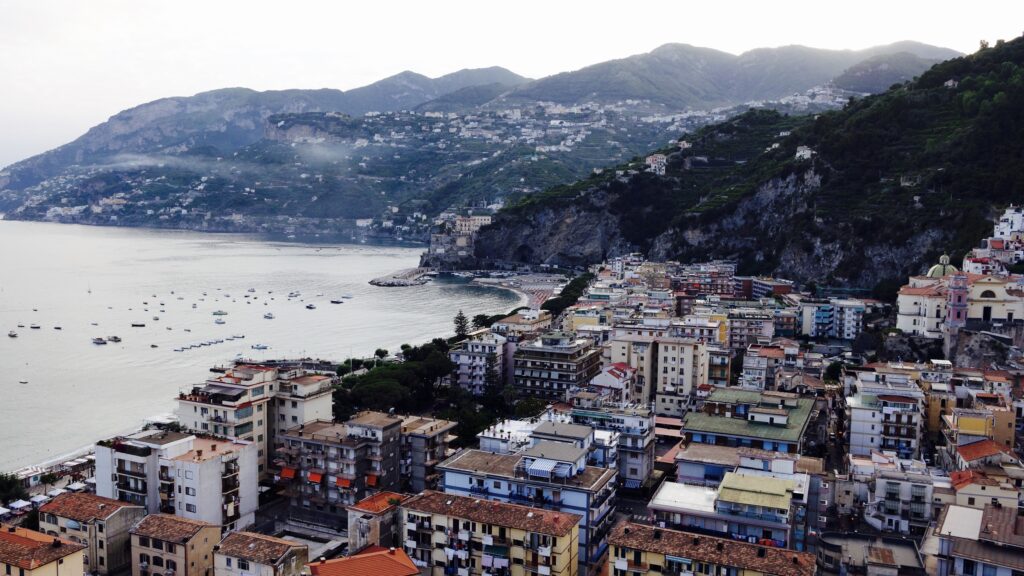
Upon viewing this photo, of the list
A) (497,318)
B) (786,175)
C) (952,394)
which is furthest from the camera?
(786,175)

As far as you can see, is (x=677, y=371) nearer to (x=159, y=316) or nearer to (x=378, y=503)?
(x=378, y=503)

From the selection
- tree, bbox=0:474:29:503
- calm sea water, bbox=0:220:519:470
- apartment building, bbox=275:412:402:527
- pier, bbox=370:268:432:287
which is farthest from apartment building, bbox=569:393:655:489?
pier, bbox=370:268:432:287

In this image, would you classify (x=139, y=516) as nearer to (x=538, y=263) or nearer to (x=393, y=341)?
A: (x=393, y=341)

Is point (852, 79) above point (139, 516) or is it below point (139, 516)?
above

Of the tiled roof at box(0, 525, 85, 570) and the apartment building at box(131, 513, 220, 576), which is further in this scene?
the apartment building at box(131, 513, 220, 576)

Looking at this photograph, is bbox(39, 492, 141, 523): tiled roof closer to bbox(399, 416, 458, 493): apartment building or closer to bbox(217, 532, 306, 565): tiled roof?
bbox(217, 532, 306, 565): tiled roof

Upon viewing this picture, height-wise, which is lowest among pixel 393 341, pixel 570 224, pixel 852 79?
pixel 393 341

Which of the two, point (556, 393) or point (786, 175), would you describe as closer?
point (556, 393)

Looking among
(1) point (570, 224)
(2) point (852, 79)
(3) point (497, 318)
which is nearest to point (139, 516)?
(3) point (497, 318)
